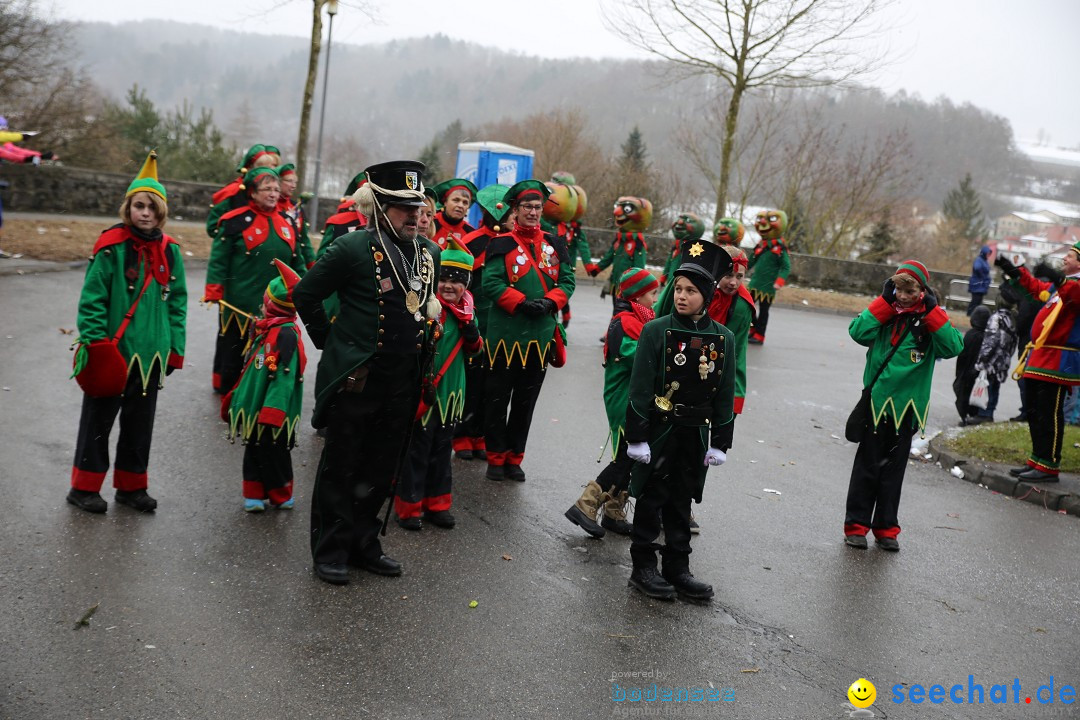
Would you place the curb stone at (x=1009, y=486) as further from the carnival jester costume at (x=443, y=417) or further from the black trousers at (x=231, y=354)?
the black trousers at (x=231, y=354)

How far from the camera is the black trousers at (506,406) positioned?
7070 millimetres

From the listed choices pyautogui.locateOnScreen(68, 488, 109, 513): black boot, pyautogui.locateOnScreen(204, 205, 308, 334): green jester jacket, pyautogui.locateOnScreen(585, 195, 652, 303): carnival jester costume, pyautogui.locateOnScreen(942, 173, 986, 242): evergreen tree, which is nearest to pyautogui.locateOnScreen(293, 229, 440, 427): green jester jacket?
pyautogui.locateOnScreen(68, 488, 109, 513): black boot

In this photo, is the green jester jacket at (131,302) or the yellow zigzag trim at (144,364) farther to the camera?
the yellow zigzag trim at (144,364)

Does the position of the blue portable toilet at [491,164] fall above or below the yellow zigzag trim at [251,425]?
above

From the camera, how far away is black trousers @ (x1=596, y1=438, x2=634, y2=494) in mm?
6035

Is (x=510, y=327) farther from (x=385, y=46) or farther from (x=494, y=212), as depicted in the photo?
(x=385, y=46)

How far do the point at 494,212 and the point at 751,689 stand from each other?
4284 millimetres

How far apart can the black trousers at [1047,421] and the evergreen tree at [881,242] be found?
25686mm

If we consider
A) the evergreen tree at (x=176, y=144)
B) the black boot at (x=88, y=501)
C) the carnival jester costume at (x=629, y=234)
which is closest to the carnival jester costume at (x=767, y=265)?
the carnival jester costume at (x=629, y=234)

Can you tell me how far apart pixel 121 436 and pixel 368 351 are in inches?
76.4

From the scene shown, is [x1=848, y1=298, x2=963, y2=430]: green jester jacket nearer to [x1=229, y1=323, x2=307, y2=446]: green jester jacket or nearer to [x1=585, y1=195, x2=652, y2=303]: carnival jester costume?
[x1=229, y1=323, x2=307, y2=446]: green jester jacket

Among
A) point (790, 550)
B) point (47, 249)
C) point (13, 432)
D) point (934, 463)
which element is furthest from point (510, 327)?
point (47, 249)

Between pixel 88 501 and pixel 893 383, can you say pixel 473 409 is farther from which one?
pixel 893 383

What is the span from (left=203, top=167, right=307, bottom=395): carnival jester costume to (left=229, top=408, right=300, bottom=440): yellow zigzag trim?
2596mm
